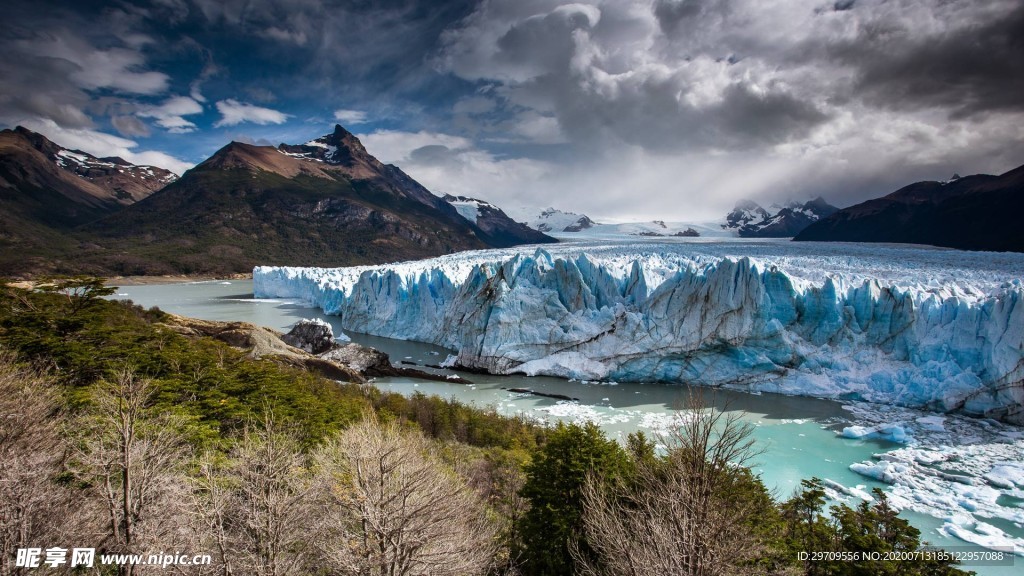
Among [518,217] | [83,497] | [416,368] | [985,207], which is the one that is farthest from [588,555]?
[518,217]

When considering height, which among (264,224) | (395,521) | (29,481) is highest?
(264,224)

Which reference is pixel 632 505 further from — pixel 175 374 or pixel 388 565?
pixel 175 374

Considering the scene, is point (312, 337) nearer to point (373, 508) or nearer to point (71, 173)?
point (373, 508)

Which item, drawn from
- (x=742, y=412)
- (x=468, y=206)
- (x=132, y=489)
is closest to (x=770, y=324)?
(x=742, y=412)

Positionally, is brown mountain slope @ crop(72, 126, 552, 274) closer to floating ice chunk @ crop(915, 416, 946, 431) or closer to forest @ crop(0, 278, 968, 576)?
forest @ crop(0, 278, 968, 576)

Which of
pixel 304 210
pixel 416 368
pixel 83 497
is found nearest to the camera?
pixel 83 497

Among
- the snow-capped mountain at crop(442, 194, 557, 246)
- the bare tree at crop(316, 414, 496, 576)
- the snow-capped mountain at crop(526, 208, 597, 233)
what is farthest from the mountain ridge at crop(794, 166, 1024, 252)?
the snow-capped mountain at crop(526, 208, 597, 233)
